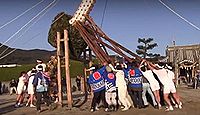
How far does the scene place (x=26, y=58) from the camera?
46.2 m

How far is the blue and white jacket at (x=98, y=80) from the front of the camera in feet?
45.8

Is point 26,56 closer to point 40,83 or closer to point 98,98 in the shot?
point 40,83

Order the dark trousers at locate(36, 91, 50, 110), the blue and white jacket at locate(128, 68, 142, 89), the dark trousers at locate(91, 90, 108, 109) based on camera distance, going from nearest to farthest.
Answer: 1. the dark trousers at locate(91, 90, 108, 109)
2. the blue and white jacket at locate(128, 68, 142, 89)
3. the dark trousers at locate(36, 91, 50, 110)

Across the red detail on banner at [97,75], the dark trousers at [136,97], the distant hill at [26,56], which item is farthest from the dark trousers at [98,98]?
the distant hill at [26,56]

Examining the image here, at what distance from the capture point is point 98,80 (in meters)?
14.0

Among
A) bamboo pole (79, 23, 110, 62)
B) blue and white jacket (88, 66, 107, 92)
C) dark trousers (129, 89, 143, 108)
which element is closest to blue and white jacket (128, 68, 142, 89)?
dark trousers (129, 89, 143, 108)

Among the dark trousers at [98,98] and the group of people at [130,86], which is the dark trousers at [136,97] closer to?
the group of people at [130,86]

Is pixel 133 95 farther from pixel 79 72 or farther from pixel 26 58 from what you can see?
pixel 26 58

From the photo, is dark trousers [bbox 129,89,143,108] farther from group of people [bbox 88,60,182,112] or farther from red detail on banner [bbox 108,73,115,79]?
red detail on banner [bbox 108,73,115,79]

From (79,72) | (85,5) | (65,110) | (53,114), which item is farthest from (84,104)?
(79,72)

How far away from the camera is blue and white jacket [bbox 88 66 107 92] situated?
13.9 meters

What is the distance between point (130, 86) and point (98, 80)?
1283 mm

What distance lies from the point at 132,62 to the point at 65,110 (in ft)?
10.3

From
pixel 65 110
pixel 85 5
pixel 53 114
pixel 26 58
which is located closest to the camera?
pixel 53 114
